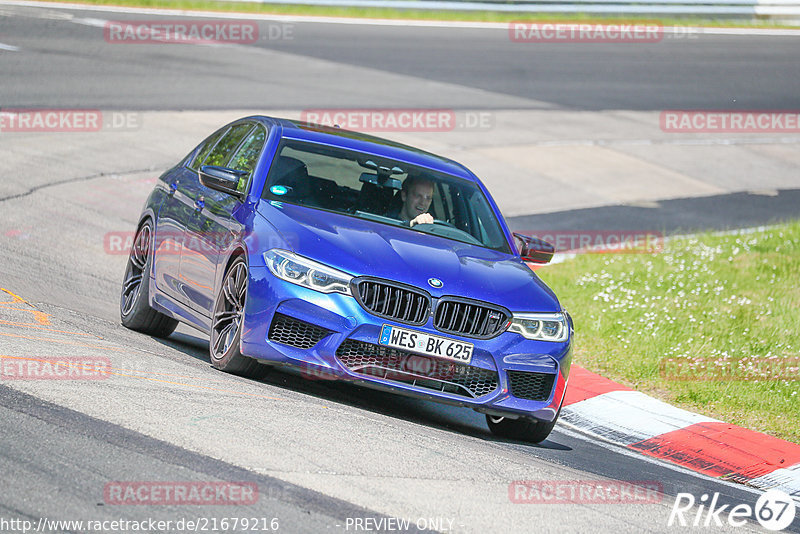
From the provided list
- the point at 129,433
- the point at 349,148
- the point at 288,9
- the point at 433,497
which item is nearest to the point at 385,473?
the point at 433,497

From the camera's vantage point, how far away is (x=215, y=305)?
7.68 meters

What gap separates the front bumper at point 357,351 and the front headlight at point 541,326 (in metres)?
0.06

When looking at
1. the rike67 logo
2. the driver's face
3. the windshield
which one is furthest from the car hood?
the rike67 logo

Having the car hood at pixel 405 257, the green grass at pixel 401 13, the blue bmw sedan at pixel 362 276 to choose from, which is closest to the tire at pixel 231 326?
the blue bmw sedan at pixel 362 276

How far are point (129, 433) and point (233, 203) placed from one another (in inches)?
108

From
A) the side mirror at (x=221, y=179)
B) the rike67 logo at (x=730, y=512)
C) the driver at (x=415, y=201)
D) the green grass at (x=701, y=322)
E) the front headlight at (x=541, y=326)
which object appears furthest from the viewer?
the green grass at (x=701, y=322)

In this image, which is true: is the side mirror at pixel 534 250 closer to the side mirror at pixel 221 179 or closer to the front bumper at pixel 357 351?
the front bumper at pixel 357 351

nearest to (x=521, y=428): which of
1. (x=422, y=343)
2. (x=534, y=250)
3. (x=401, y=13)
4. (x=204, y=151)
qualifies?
(x=422, y=343)

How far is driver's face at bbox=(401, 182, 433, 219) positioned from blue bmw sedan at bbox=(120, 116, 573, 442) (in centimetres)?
1

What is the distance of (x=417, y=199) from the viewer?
8.33 m

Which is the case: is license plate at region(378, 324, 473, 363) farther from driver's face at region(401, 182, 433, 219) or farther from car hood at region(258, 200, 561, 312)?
driver's face at region(401, 182, 433, 219)

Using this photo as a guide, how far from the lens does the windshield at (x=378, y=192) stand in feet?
26.4

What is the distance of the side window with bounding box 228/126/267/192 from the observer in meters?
8.22

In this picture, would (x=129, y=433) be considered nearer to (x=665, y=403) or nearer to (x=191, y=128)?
(x=665, y=403)
